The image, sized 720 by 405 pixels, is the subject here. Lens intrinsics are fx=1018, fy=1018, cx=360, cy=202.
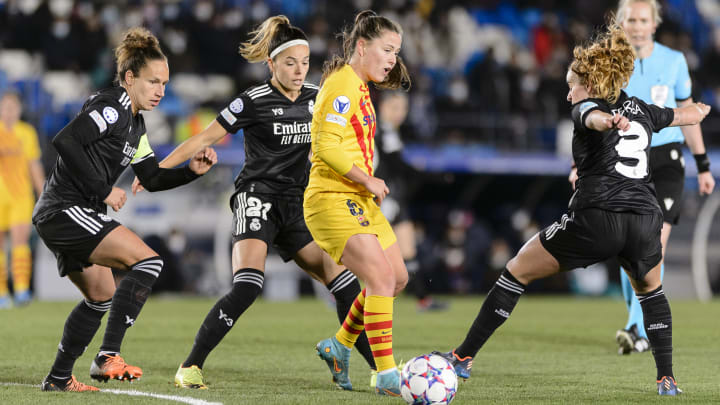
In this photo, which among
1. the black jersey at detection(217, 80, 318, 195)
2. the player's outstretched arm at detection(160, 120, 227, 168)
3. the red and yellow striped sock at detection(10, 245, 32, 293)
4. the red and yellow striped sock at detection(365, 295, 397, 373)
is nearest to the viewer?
the red and yellow striped sock at detection(365, 295, 397, 373)

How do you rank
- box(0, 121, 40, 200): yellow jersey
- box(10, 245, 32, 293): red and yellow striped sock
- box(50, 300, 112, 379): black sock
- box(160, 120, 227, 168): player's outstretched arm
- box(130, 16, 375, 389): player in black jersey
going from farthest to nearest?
box(0, 121, 40, 200): yellow jersey < box(10, 245, 32, 293): red and yellow striped sock < box(130, 16, 375, 389): player in black jersey < box(160, 120, 227, 168): player's outstretched arm < box(50, 300, 112, 379): black sock

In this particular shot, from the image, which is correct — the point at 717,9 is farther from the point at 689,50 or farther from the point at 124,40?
the point at 124,40

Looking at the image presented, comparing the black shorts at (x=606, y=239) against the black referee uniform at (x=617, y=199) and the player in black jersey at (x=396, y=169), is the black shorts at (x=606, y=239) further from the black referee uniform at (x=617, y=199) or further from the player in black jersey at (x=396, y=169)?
the player in black jersey at (x=396, y=169)

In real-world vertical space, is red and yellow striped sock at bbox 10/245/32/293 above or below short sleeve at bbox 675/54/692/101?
below

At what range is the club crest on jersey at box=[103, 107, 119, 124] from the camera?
534 cm

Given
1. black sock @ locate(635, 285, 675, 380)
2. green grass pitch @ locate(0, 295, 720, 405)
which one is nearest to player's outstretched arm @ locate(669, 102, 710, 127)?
black sock @ locate(635, 285, 675, 380)

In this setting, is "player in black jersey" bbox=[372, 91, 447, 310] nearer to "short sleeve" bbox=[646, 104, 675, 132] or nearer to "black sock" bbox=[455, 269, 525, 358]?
"black sock" bbox=[455, 269, 525, 358]

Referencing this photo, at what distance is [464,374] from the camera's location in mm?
5828

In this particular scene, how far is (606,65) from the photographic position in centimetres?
541

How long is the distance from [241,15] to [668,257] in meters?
8.51

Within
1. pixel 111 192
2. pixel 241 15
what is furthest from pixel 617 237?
pixel 241 15

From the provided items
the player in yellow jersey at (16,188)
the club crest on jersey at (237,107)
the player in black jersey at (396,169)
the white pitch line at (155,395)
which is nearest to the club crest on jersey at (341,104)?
the club crest on jersey at (237,107)

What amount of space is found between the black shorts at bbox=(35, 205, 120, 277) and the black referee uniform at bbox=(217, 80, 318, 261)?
887 millimetres

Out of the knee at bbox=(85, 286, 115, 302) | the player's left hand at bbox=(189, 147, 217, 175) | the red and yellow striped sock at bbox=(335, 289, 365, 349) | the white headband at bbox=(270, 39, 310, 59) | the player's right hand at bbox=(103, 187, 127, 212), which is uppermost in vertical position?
the white headband at bbox=(270, 39, 310, 59)
